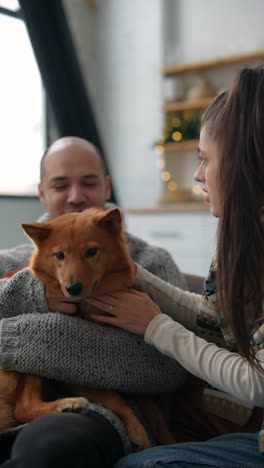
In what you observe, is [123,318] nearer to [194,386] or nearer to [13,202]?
[194,386]

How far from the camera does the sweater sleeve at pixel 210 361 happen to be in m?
1.02

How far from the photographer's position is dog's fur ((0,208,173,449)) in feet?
3.78

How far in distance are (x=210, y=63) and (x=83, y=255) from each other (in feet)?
11.3

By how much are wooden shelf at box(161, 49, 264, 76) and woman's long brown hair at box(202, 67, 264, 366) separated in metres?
3.24

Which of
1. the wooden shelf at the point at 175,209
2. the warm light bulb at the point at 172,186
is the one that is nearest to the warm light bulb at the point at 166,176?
the warm light bulb at the point at 172,186

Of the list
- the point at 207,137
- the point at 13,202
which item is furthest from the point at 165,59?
the point at 207,137

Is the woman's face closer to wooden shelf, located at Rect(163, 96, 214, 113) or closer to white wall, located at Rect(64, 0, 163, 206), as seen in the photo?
wooden shelf, located at Rect(163, 96, 214, 113)

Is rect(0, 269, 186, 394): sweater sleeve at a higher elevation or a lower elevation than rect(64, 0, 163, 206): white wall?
lower

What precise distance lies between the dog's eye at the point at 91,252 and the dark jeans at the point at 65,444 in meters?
0.35

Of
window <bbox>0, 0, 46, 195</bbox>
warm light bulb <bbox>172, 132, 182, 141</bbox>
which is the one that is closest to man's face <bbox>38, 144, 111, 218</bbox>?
window <bbox>0, 0, 46, 195</bbox>

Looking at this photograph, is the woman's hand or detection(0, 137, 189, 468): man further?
the woman's hand

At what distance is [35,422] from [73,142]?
35.3 inches

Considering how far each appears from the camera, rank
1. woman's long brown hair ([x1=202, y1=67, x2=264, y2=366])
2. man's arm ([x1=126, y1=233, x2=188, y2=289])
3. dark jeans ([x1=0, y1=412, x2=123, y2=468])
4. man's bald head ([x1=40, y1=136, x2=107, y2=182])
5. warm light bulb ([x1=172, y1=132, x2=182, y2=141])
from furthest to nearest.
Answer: warm light bulb ([x1=172, y1=132, x2=182, y2=141]), man's bald head ([x1=40, y1=136, x2=107, y2=182]), man's arm ([x1=126, y1=233, x2=188, y2=289]), woman's long brown hair ([x1=202, y1=67, x2=264, y2=366]), dark jeans ([x1=0, y1=412, x2=123, y2=468])

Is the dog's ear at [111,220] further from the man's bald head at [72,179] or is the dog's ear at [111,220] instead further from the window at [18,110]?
the window at [18,110]
